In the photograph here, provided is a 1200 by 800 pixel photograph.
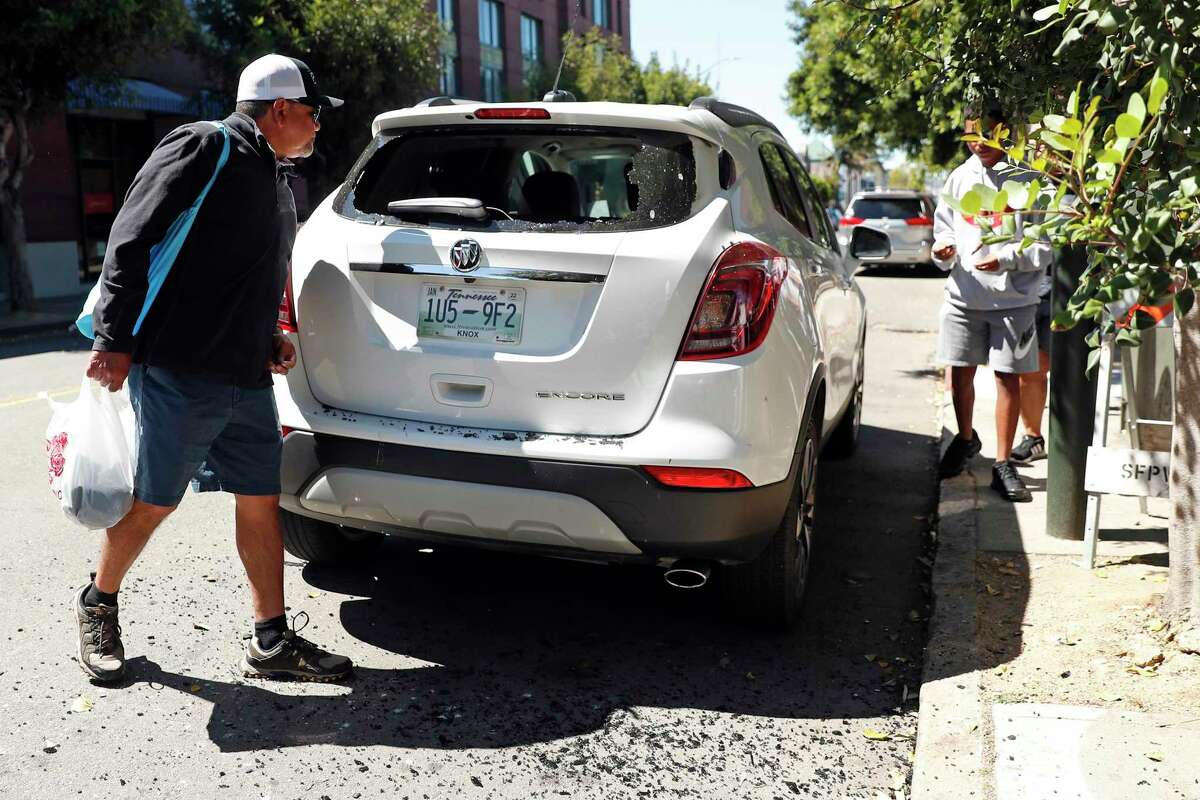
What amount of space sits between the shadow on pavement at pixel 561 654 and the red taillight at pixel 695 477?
69cm

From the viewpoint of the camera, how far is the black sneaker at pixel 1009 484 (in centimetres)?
563

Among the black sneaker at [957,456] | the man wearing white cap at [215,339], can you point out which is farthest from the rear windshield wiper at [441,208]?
the black sneaker at [957,456]

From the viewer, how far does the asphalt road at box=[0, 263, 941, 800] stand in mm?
3143

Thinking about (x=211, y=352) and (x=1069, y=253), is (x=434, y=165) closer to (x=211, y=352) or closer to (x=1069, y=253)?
(x=211, y=352)

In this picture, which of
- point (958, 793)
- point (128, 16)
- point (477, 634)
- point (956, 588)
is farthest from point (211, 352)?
point (128, 16)

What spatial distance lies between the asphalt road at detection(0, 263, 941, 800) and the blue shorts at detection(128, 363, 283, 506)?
0.65 metres

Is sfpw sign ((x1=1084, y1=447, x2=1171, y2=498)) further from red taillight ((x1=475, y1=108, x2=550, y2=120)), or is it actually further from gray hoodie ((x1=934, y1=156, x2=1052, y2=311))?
red taillight ((x1=475, y1=108, x2=550, y2=120))

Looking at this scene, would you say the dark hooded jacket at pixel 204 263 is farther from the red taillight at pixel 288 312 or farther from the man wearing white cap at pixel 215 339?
the red taillight at pixel 288 312

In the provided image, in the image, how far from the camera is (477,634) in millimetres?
4117

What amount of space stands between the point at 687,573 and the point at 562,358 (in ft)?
2.57

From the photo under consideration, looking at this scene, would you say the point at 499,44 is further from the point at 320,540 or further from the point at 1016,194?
the point at 1016,194

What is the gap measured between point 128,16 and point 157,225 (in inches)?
520

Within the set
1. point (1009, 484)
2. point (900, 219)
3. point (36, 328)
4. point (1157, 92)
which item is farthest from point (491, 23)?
point (1157, 92)

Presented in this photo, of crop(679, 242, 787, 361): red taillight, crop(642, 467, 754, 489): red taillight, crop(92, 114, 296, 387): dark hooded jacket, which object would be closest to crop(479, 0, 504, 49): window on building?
crop(92, 114, 296, 387): dark hooded jacket
